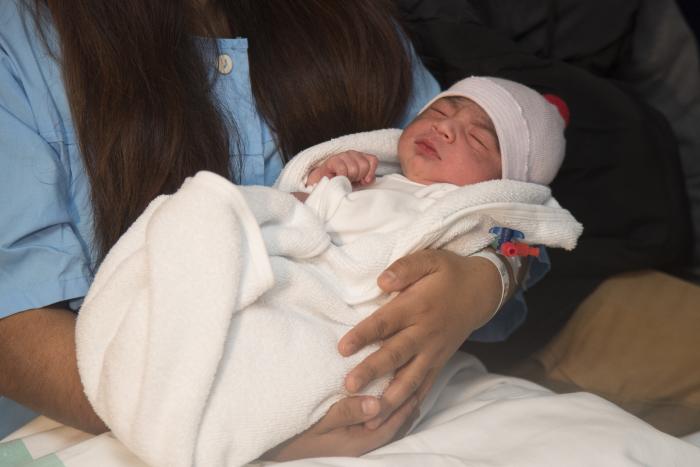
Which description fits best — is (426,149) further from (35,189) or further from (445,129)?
(35,189)

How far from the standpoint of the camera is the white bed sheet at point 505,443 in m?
0.77

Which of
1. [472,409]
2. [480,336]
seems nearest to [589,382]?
[480,336]

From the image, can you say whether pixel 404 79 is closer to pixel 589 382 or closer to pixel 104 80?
pixel 104 80

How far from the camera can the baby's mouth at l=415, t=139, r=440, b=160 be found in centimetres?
105

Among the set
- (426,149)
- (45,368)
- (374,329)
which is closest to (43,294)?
(45,368)

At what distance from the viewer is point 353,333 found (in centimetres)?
78

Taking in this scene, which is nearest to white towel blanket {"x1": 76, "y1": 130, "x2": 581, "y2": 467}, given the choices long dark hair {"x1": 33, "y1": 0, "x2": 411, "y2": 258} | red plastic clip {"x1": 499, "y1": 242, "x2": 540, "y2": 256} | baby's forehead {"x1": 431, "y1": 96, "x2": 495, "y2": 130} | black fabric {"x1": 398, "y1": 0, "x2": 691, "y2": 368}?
long dark hair {"x1": 33, "y1": 0, "x2": 411, "y2": 258}

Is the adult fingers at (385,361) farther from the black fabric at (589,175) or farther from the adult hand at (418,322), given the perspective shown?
the black fabric at (589,175)

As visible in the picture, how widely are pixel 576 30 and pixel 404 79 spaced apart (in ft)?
1.82

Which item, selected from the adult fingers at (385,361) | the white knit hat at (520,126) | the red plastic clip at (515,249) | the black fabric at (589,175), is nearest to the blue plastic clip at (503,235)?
the red plastic clip at (515,249)

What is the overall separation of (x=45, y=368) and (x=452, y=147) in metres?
0.56

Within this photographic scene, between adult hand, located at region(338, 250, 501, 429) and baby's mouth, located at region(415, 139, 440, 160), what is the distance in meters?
0.16

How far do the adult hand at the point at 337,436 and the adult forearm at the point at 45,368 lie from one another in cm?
20

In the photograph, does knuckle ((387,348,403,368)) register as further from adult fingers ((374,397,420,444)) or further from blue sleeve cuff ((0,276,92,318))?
blue sleeve cuff ((0,276,92,318))
